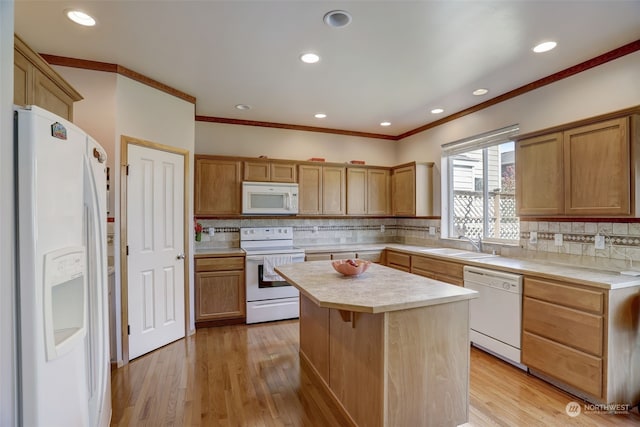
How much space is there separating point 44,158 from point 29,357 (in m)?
0.66

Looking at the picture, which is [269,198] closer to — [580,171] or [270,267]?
[270,267]

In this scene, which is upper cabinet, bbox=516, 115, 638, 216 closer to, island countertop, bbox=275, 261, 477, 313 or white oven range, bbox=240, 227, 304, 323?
island countertop, bbox=275, 261, 477, 313

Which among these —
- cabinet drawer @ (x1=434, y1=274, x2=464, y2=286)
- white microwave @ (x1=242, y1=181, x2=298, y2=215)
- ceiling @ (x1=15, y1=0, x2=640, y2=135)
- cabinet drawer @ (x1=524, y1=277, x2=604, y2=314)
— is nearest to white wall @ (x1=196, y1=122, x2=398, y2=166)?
white microwave @ (x1=242, y1=181, x2=298, y2=215)

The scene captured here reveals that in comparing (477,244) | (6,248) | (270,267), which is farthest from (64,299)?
(477,244)

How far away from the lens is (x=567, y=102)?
2.83 m

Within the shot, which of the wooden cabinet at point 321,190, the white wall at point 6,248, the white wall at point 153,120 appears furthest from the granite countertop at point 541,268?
the white wall at point 6,248

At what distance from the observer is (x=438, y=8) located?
1993 mm

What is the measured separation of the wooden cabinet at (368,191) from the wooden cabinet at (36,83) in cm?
352

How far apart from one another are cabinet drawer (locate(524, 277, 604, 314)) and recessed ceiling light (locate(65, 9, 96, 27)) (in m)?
3.87

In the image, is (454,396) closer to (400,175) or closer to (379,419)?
(379,419)

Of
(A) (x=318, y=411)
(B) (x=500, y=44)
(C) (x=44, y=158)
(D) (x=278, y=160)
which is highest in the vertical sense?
(B) (x=500, y=44)

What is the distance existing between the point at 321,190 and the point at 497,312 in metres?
2.67

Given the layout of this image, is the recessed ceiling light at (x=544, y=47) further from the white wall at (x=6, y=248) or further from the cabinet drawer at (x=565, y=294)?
the white wall at (x=6, y=248)

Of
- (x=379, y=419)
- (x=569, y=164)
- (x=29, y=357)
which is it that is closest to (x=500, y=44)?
(x=569, y=164)
